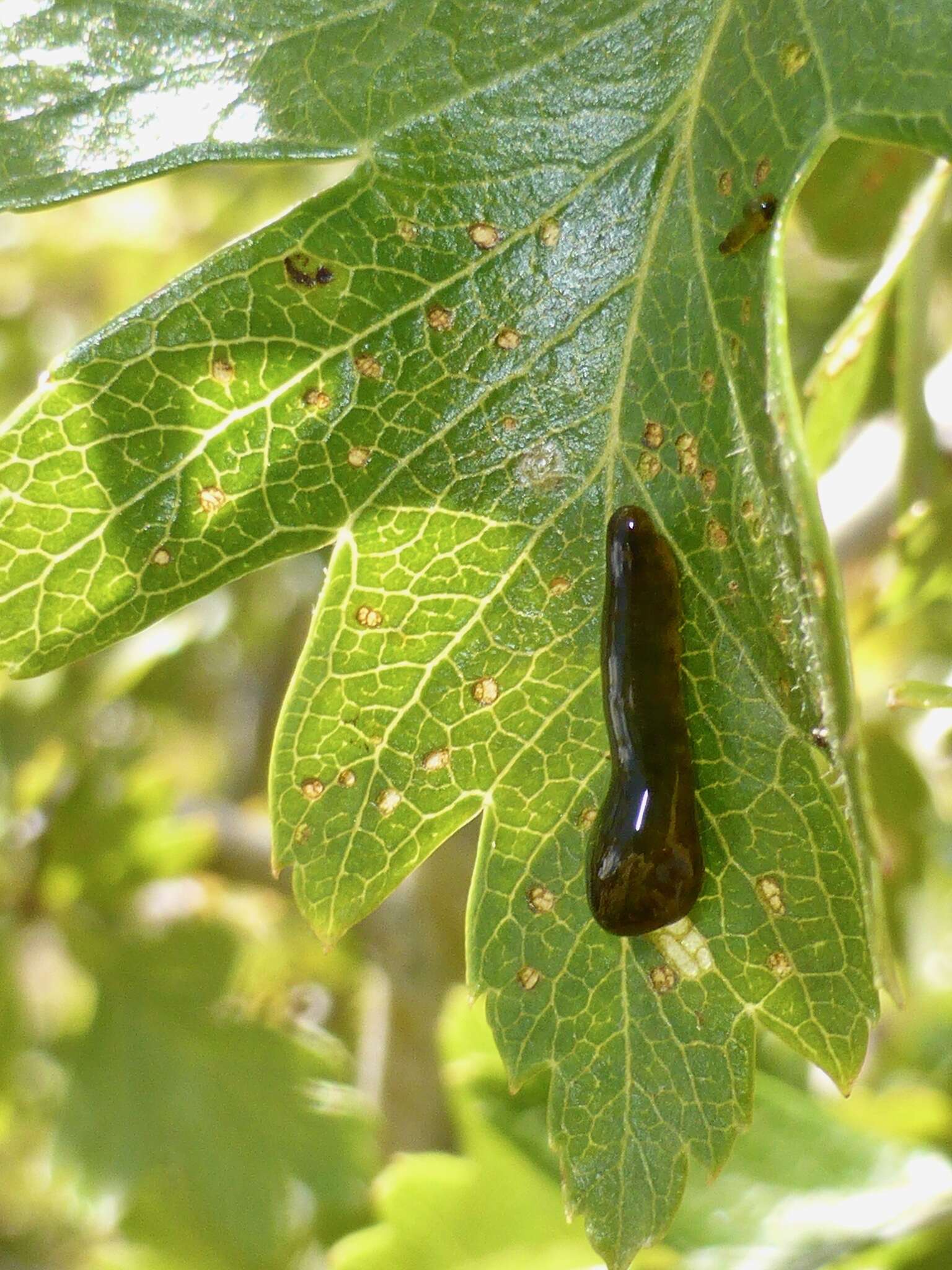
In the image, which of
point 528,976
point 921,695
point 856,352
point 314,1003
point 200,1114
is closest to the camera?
point 921,695

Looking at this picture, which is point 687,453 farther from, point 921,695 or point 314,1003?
point 314,1003

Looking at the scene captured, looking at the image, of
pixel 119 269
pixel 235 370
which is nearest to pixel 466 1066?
pixel 235 370

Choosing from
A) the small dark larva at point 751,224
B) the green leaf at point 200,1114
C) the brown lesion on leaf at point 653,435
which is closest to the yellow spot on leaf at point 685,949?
the brown lesion on leaf at point 653,435

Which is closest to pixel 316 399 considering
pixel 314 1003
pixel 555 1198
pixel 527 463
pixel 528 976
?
pixel 527 463

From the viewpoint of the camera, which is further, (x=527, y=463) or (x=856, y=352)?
(x=856, y=352)

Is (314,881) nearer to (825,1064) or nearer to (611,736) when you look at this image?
(611,736)

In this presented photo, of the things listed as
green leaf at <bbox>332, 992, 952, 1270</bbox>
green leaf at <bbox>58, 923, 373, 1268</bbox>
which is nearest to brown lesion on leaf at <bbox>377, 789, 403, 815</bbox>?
green leaf at <bbox>332, 992, 952, 1270</bbox>

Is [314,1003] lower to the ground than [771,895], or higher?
lower
